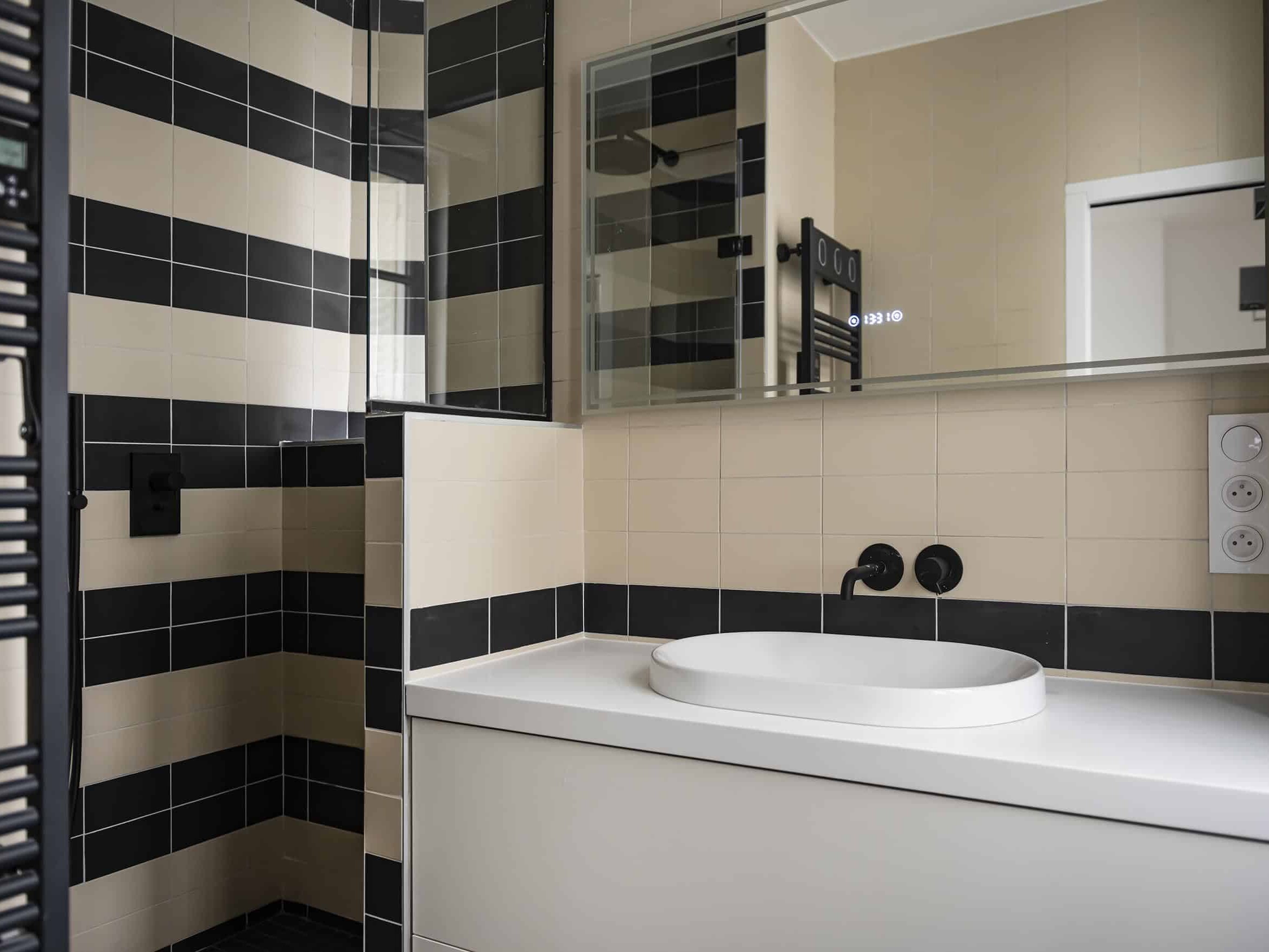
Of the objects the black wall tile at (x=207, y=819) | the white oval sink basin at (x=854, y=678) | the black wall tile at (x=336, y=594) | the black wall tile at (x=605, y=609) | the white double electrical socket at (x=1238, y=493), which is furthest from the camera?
the black wall tile at (x=336, y=594)

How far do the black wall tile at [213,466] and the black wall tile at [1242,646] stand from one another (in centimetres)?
206

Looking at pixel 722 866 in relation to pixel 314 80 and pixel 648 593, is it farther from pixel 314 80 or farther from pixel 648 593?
pixel 314 80

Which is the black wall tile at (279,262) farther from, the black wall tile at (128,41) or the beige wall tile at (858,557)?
the beige wall tile at (858,557)

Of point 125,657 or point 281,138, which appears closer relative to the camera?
point 125,657

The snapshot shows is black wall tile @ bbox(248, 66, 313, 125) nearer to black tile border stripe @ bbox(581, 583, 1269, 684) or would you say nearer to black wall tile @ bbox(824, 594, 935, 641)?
black tile border stripe @ bbox(581, 583, 1269, 684)

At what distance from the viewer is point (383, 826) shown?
1586 mm

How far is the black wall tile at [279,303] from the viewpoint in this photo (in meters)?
2.25

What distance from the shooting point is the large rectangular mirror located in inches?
54.6

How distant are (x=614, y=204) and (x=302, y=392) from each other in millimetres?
1015

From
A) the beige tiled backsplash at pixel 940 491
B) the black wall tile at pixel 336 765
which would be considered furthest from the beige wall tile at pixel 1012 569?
the black wall tile at pixel 336 765

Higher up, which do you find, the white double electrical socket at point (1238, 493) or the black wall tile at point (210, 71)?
the black wall tile at point (210, 71)

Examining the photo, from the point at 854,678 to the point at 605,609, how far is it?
0.57 m

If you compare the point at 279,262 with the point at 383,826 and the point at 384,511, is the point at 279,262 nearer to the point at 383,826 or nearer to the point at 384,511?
the point at 384,511

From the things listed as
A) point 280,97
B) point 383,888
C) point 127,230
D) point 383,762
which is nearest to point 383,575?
point 383,762
